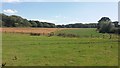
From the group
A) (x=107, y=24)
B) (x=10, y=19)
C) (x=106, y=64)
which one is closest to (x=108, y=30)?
(x=107, y=24)

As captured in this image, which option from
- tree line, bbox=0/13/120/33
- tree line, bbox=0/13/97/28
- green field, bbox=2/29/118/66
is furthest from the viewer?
tree line, bbox=0/13/97/28

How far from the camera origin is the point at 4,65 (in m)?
16.9

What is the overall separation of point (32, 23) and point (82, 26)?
29480mm

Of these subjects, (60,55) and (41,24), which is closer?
(60,55)

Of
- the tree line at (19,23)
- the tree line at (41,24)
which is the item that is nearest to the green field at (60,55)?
the tree line at (41,24)

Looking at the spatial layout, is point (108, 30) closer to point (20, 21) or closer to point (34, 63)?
point (20, 21)

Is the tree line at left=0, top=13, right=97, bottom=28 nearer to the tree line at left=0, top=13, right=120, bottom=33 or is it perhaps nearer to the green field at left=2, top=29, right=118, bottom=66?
the tree line at left=0, top=13, right=120, bottom=33

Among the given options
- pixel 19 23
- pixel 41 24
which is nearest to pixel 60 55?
pixel 19 23

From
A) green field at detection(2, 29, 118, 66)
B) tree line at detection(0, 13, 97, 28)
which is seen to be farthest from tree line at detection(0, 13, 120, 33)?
green field at detection(2, 29, 118, 66)

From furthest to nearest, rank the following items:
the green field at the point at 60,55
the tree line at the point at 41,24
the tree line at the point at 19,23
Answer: the tree line at the point at 19,23 < the tree line at the point at 41,24 < the green field at the point at 60,55

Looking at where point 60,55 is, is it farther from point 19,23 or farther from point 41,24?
point 41,24

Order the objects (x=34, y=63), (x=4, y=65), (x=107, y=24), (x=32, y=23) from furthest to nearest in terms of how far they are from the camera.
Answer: (x=32, y=23), (x=107, y=24), (x=34, y=63), (x=4, y=65)

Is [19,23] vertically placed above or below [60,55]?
above

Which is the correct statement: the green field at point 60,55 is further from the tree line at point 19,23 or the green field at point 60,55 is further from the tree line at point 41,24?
the tree line at point 19,23
